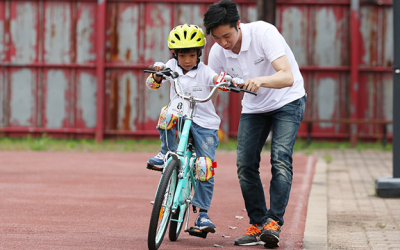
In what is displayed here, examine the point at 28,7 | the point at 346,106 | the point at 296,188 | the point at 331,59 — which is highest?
the point at 28,7

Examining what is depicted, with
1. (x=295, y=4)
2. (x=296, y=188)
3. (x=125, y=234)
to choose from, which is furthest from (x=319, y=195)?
(x=295, y=4)

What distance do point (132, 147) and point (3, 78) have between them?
12.3 ft

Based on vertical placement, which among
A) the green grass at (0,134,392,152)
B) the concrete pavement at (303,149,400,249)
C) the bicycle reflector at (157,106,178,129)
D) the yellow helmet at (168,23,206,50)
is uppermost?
the yellow helmet at (168,23,206,50)

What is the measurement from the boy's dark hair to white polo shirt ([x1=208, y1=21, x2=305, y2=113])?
204 millimetres

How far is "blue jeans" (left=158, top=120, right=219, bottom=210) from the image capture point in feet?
15.9

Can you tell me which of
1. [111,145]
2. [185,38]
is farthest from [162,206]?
[111,145]

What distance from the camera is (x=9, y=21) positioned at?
15016 mm

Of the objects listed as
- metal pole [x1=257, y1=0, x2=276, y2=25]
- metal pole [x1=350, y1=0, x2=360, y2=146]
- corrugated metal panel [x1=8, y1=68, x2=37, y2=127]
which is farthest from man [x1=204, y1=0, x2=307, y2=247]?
corrugated metal panel [x1=8, y1=68, x2=37, y2=127]

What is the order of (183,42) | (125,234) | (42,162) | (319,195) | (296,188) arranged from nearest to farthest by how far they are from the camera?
(183,42), (125,234), (319,195), (296,188), (42,162)

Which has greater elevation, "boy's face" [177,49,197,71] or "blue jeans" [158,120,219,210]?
"boy's face" [177,49,197,71]

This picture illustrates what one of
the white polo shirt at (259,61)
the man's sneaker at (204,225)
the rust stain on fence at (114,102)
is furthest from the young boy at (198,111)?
the rust stain on fence at (114,102)

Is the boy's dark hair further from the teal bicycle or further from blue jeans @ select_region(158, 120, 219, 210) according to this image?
blue jeans @ select_region(158, 120, 219, 210)

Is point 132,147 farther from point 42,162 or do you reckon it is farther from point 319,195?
point 319,195

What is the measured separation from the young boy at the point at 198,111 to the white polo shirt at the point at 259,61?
169 millimetres
